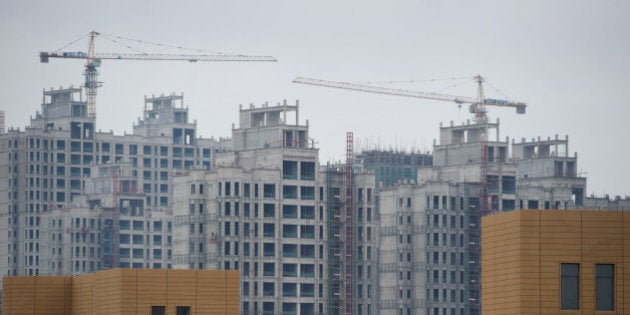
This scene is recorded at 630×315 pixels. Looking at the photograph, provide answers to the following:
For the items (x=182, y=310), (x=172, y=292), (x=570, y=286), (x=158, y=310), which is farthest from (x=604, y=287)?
(x=158, y=310)

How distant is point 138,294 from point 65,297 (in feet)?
62.6

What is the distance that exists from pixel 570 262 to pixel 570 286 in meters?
1.35

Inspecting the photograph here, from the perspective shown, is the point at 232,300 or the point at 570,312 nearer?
the point at 570,312

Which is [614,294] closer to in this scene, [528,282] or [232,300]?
[528,282]

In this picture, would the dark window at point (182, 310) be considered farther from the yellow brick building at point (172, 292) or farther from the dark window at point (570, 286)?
the dark window at point (570, 286)

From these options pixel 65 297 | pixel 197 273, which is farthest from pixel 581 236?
pixel 65 297

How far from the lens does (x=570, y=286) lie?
346 ft

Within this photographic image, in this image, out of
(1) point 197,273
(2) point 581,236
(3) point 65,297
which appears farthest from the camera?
(3) point 65,297

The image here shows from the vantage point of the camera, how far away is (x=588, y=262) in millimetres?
105062

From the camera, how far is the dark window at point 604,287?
345 feet

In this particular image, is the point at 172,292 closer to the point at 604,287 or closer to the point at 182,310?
the point at 182,310

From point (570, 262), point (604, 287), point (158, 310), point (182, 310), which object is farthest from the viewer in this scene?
point (158, 310)

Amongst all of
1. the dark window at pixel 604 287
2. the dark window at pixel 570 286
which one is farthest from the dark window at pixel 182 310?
the dark window at pixel 604 287

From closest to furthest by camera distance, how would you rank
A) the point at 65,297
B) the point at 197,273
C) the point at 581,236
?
the point at 581,236, the point at 197,273, the point at 65,297
